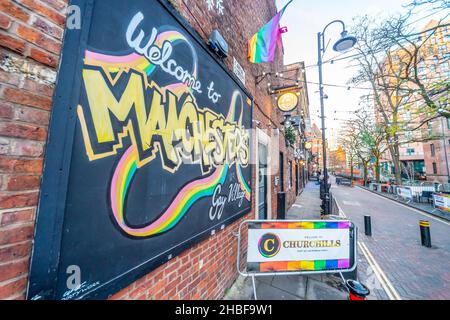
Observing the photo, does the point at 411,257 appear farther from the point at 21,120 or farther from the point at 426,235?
the point at 21,120

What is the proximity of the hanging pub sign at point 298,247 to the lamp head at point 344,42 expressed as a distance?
5.86 m

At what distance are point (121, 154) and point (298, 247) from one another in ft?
9.59

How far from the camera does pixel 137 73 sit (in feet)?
4.89

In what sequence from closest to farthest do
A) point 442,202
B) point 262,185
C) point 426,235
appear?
point 426,235 < point 262,185 < point 442,202

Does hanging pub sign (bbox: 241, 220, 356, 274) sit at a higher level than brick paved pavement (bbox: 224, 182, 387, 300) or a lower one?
higher

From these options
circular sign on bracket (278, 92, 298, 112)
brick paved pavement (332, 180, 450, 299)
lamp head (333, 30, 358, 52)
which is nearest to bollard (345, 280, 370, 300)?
brick paved pavement (332, 180, 450, 299)

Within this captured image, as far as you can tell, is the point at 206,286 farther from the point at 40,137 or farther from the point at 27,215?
the point at 40,137

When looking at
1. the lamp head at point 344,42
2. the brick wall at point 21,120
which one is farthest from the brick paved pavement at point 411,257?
the lamp head at point 344,42

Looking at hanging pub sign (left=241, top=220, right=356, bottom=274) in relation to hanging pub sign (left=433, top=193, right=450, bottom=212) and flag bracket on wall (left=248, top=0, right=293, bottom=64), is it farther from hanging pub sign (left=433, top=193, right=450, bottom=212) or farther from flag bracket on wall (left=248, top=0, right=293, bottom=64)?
hanging pub sign (left=433, top=193, right=450, bottom=212)

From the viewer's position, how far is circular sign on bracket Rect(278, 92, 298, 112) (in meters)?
6.13

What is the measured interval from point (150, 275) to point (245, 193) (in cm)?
246

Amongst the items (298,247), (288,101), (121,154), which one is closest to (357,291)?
(298,247)

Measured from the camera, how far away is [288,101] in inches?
248

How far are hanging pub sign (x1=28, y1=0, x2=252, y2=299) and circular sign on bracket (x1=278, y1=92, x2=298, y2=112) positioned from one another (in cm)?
465
